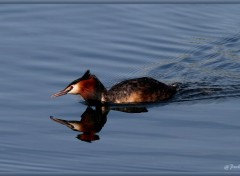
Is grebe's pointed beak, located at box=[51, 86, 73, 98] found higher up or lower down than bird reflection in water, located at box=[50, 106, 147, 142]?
higher up

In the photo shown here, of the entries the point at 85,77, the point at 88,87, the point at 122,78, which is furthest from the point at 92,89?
the point at 122,78

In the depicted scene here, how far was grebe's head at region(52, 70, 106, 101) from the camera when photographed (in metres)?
17.5

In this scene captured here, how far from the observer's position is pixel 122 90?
17500 millimetres

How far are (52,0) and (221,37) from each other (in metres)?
5.06

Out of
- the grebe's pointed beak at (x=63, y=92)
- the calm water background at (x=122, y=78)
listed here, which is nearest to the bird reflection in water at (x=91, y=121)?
the calm water background at (x=122, y=78)

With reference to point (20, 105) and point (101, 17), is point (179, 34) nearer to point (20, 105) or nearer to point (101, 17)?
point (101, 17)

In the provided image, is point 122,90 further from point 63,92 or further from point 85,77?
point 63,92

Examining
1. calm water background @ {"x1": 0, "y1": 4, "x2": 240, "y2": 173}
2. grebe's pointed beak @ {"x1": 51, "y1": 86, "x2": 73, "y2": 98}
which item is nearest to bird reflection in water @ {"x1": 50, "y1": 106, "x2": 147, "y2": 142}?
calm water background @ {"x1": 0, "y1": 4, "x2": 240, "y2": 173}

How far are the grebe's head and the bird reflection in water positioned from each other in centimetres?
25

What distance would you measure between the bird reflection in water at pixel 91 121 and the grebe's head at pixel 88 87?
250mm

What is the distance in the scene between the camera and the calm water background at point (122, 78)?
14.2m

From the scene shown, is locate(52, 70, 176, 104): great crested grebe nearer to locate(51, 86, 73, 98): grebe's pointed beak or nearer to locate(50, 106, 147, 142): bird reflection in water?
locate(51, 86, 73, 98): grebe's pointed beak

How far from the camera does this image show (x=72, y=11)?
23.2 metres

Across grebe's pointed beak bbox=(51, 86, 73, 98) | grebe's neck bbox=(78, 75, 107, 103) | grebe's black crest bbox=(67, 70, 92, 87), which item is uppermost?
grebe's black crest bbox=(67, 70, 92, 87)
